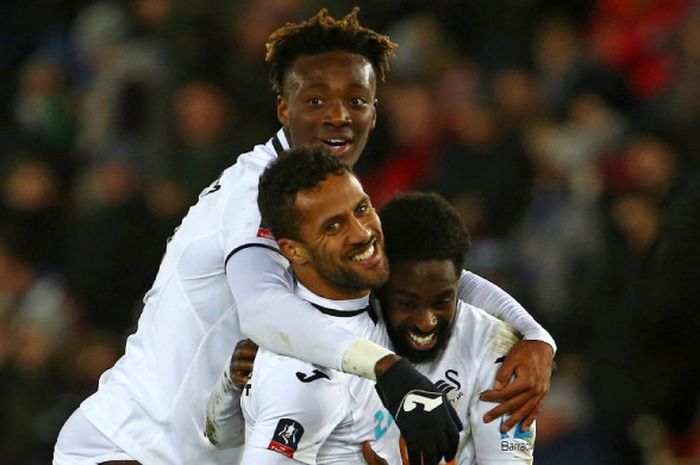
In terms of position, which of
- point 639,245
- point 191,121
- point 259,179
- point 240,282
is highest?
point 191,121

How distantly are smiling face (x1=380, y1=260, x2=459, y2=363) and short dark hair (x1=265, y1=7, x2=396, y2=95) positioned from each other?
777 millimetres

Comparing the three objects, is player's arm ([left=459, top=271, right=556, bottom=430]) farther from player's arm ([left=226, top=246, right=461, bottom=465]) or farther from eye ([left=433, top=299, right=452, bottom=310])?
player's arm ([left=226, top=246, right=461, bottom=465])

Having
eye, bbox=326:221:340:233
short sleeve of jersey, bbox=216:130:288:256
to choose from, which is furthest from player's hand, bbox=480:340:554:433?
short sleeve of jersey, bbox=216:130:288:256

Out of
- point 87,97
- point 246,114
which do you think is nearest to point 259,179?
point 246,114

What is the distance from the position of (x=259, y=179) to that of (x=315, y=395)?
23.3 inches

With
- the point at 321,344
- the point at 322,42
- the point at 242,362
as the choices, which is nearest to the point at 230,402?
the point at 242,362

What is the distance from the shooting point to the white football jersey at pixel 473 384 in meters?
Result: 3.22

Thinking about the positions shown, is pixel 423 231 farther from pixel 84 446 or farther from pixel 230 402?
pixel 84 446

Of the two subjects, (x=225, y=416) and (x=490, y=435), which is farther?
(x=225, y=416)

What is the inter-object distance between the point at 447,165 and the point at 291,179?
2.82m

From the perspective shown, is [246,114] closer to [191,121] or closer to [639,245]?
[191,121]

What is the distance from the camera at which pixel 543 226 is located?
5.71 m

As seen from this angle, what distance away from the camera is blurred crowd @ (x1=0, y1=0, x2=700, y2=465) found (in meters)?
5.29

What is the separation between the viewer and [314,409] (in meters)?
3.05
